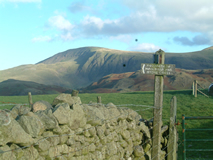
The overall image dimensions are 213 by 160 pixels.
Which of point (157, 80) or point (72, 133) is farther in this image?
point (157, 80)

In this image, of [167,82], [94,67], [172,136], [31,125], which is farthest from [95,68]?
[31,125]

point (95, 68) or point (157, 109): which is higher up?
point (95, 68)

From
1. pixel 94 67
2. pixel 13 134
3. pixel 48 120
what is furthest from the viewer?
pixel 94 67

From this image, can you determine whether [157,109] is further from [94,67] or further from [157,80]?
[94,67]

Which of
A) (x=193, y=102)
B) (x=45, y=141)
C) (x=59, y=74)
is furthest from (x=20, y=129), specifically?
(x=59, y=74)

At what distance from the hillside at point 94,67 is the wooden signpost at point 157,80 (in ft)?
371

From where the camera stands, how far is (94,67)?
158 m

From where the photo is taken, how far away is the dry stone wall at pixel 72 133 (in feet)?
11.2

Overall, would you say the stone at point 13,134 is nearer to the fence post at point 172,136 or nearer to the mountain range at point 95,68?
the fence post at point 172,136

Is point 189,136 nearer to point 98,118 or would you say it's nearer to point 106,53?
point 98,118

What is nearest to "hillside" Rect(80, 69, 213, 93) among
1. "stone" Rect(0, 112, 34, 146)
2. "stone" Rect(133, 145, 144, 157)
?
"stone" Rect(133, 145, 144, 157)

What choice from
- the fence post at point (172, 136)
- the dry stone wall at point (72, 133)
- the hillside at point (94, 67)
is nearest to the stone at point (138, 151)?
the dry stone wall at point (72, 133)

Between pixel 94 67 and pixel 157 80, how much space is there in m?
152

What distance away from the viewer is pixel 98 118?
17.5 feet
